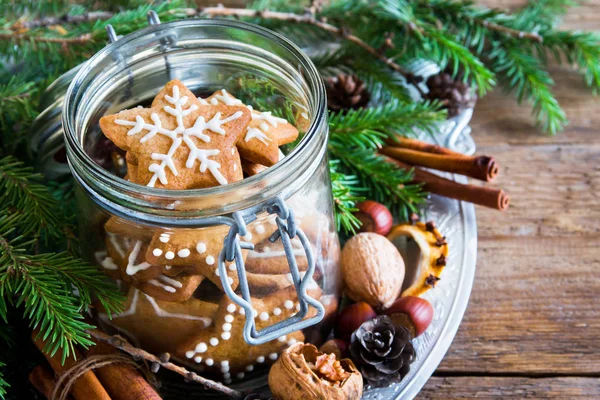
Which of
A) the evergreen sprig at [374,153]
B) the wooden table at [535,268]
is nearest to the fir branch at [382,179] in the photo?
the evergreen sprig at [374,153]

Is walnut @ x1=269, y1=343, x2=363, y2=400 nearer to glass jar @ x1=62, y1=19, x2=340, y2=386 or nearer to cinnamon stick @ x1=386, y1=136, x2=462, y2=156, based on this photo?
glass jar @ x1=62, y1=19, x2=340, y2=386

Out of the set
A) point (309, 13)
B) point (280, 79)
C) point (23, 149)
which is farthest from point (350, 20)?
point (23, 149)

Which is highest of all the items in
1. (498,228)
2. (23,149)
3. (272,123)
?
(272,123)

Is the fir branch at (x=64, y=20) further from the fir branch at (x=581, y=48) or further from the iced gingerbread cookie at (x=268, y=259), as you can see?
the fir branch at (x=581, y=48)

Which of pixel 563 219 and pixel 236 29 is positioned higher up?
pixel 236 29

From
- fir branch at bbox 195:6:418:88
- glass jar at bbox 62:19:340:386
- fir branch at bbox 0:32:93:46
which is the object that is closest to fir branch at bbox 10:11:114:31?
fir branch at bbox 0:32:93:46

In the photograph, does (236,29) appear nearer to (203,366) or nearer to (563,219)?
(203,366)
